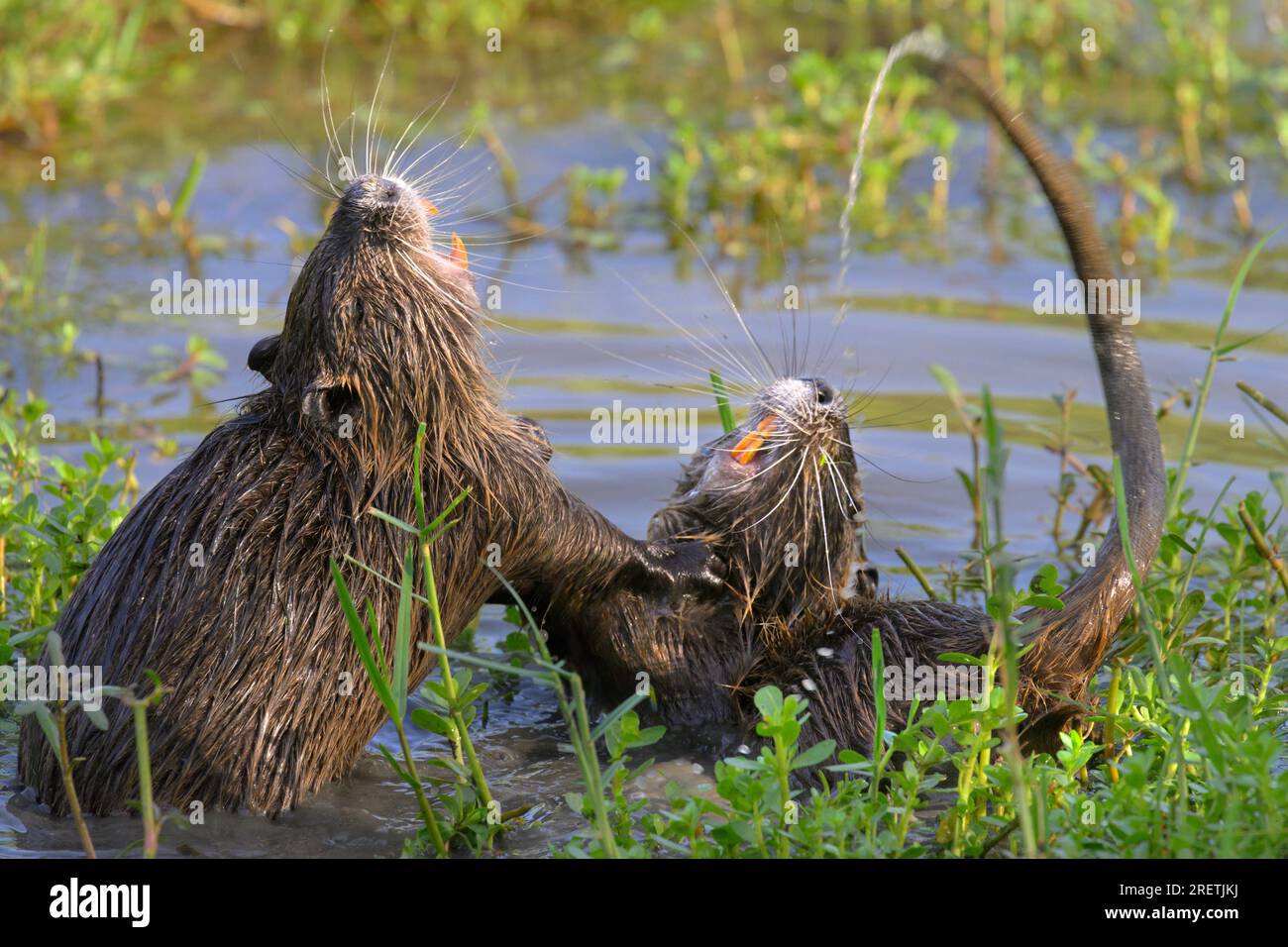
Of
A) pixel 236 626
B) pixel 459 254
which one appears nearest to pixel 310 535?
pixel 236 626

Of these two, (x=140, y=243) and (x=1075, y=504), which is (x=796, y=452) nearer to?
(x=1075, y=504)

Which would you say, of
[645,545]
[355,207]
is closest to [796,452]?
[645,545]

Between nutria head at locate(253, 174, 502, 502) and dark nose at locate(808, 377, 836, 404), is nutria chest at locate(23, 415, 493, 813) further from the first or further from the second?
dark nose at locate(808, 377, 836, 404)

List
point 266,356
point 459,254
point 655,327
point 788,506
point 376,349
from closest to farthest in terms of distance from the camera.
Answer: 1. point 376,349
2. point 266,356
3. point 459,254
4. point 788,506
5. point 655,327

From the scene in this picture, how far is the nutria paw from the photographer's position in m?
3.82

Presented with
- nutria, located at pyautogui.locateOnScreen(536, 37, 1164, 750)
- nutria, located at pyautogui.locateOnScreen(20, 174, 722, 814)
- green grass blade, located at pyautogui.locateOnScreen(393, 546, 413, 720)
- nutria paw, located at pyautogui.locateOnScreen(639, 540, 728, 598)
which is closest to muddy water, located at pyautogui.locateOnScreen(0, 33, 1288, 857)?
nutria, located at pyautogui.locateOnScreen(536, 37, 1164, 750)

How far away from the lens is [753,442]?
13.3ft

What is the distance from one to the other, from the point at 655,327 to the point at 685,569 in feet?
8.35

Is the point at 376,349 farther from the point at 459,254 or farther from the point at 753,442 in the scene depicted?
the point at 753,442

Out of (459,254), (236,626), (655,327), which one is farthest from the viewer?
(655,327)

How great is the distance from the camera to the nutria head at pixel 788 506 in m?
3.96

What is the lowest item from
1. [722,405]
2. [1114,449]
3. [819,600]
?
[819,600]

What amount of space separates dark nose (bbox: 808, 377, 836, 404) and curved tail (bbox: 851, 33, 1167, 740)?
0.66m
